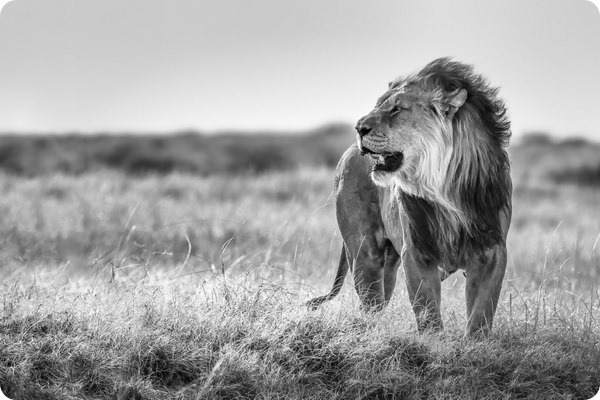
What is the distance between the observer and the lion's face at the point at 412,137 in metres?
3.83

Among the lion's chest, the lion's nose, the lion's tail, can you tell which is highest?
the lion's nose

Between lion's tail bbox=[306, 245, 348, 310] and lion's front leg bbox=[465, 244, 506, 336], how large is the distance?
70 cm

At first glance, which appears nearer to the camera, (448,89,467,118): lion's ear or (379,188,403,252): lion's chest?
(448,89,467,118): lion's ear

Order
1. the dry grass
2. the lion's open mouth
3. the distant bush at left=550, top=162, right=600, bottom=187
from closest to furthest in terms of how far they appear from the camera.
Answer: the dry grass → the lion's open mouth → the distant bush at left=550, top=162, right=600, bottom=187

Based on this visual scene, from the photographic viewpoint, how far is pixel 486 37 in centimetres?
487

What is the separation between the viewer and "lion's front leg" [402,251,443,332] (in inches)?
156

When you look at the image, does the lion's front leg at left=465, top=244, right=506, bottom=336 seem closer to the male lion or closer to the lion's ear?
the male lion

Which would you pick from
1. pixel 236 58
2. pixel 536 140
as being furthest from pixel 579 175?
pixel 236 58

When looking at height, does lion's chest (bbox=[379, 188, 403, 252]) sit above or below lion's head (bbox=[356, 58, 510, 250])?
below

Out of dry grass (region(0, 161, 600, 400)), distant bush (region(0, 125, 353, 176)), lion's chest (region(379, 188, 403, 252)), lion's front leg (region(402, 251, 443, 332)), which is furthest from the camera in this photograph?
distant bush (region(0, 125, 353, 176))

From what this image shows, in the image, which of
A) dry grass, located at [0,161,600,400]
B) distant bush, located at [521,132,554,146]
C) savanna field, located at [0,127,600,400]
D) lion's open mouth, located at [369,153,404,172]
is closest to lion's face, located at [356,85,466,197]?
lion's open mouth, located at [369,153,404,172]

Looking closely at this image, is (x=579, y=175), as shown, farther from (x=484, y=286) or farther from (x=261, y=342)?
(x=261, y=342)

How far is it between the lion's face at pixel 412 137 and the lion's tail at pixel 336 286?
725 millimetres

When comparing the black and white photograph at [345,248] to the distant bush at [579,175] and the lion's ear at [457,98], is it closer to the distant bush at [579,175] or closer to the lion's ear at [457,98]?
the lion's ear at [457,98]
